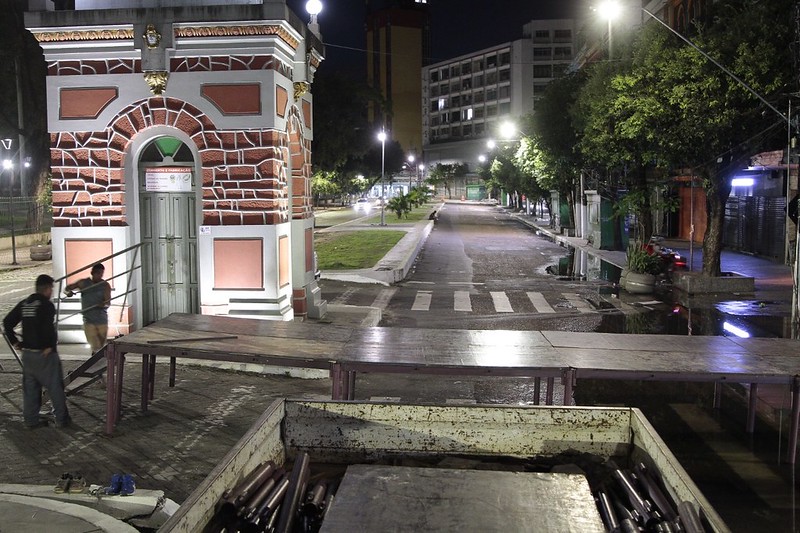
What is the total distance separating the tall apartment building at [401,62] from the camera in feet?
496

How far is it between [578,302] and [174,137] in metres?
11.0

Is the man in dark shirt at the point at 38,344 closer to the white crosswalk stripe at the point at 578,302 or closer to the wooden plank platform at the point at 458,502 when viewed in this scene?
the wooden plank platform at the point at 458,502

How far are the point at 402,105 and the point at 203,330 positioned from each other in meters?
148

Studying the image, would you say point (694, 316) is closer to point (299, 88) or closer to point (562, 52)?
point (299, 88)

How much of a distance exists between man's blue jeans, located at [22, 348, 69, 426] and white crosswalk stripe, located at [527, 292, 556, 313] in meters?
12.0

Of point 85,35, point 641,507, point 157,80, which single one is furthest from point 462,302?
point 641,507

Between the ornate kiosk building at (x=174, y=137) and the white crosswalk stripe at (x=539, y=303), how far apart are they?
7.23 metres

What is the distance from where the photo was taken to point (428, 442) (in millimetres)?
5445

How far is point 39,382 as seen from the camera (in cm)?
887

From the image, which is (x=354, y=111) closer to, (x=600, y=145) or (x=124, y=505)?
(x=600, y=145)

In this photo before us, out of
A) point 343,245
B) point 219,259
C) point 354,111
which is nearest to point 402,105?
point 354,111

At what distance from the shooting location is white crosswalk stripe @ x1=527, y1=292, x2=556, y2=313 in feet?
62.0

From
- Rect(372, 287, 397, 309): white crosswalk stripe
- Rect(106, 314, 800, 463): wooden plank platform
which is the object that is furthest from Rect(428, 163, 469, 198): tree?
Rect(106, 314, 800, 463): wooden plank platform

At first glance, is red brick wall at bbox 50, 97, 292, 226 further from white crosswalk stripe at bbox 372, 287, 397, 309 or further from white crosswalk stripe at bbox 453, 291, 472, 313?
white crosswalk stripe at bbox 453, 291, 472, 313
